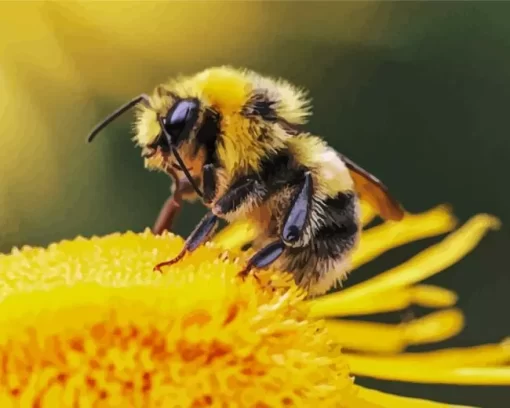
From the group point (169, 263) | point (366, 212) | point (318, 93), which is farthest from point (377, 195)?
point (318, 93)

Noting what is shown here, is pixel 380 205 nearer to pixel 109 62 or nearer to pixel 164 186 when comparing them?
pixel 164 186

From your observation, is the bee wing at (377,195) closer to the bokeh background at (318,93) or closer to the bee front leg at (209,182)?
the bee front leg at (209,182)

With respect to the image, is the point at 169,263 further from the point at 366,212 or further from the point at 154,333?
the point at 366,212

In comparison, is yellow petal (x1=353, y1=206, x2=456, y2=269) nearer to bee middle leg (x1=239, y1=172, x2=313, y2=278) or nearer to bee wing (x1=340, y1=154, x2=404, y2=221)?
bee wing (x1=340, y1=154, x2=404, y2=221)

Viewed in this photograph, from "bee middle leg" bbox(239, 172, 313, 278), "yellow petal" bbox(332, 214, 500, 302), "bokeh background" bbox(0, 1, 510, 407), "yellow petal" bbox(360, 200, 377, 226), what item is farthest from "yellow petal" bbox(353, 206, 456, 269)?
"bee middle leg" bbox(239, 172, 313, 278)

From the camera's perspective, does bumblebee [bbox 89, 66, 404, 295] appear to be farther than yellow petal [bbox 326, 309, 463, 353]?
No

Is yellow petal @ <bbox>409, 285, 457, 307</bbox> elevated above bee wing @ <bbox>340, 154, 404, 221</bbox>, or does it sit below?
above
